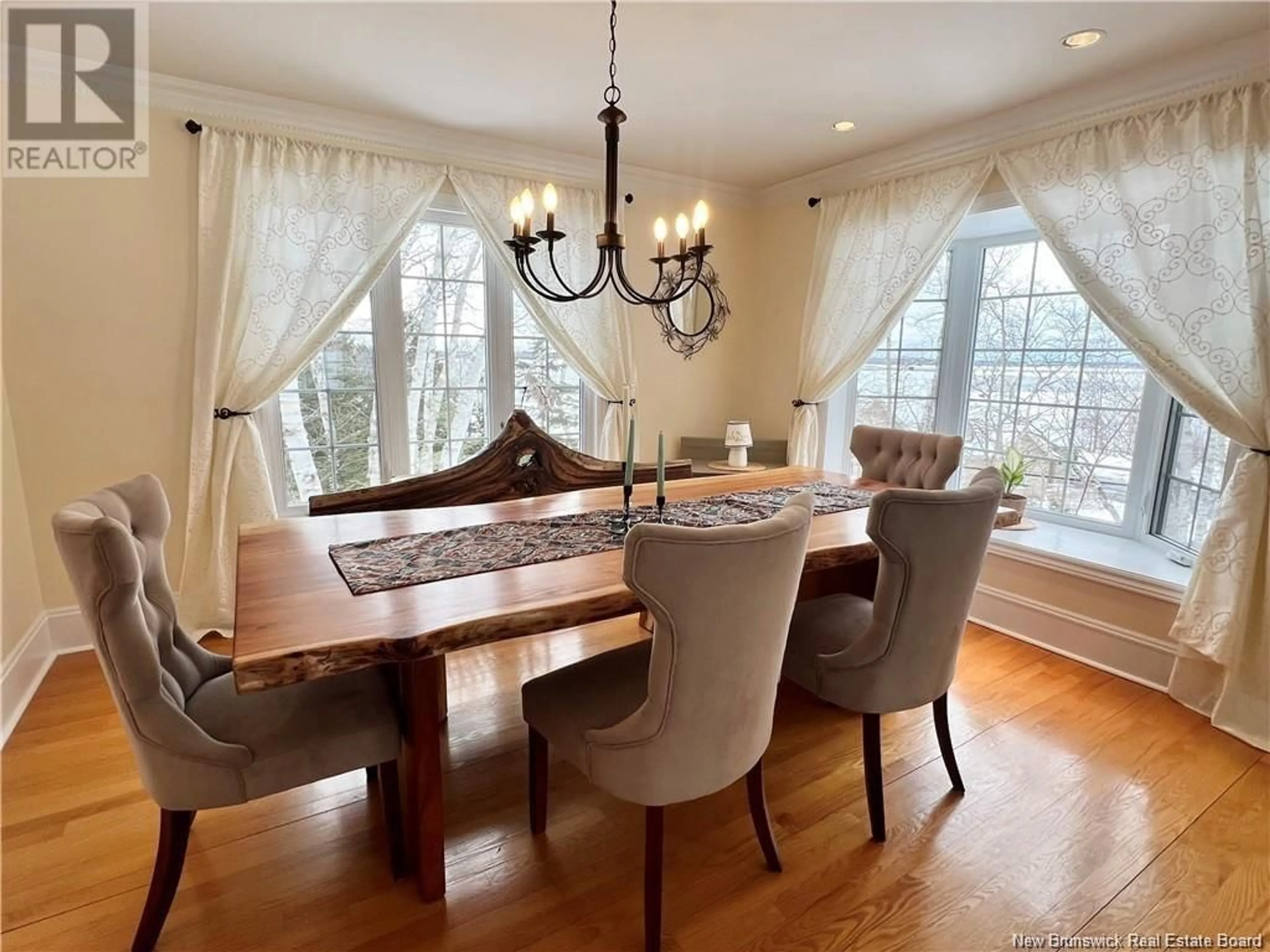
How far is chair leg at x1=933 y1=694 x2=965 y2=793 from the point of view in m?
1.88

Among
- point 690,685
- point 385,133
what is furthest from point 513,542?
point 385,133

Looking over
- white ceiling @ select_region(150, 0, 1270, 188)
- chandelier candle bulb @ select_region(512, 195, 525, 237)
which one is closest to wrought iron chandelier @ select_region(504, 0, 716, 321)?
chandelier candle bulb @ select_region(512, 195, 525, 237)

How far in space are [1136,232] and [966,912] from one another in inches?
99.9

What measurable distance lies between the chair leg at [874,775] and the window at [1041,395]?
2.06 meters

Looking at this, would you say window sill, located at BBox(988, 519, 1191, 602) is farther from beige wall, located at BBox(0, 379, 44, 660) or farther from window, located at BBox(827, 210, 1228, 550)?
beige wall, located at BBox(0, 379, 44, 660)

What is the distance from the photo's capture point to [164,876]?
1336 millimetres

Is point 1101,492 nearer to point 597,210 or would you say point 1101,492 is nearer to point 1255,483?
point 1255,483

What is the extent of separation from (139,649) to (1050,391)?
382 centimetres

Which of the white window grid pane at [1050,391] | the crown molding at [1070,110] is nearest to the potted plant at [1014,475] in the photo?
the white window grid pane at [1050,391]

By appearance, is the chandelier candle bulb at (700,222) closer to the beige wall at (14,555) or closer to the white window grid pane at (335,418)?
the white window grid pane at (335,418)

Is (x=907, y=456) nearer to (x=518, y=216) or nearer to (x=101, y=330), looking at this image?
(x=518, y=216)

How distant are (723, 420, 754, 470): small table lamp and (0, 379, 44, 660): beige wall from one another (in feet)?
10.9

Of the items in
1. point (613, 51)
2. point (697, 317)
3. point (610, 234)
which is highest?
point (613, 51)

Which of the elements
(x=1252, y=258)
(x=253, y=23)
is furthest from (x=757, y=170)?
(x=253, y=23)
